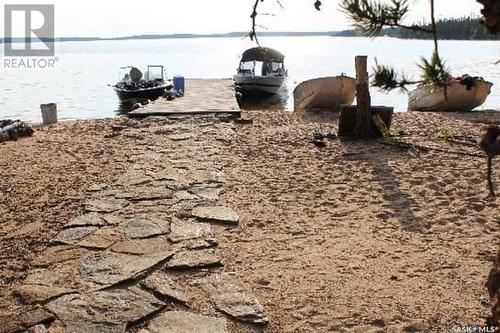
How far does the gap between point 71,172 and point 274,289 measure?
488cm

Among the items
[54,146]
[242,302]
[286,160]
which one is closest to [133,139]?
[54,146]

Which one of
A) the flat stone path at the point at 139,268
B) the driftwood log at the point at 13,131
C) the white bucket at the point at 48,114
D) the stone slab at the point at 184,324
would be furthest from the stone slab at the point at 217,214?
the white bucket at the point at 48,114

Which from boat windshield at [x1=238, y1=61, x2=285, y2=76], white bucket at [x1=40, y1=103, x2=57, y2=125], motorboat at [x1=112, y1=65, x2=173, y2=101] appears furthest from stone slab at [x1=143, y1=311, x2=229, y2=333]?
boat windshield at [x1=238, y1=61, x2=285, y2=76]

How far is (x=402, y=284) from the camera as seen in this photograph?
377cm

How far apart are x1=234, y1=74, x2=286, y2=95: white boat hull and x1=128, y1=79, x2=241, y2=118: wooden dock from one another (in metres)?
3.23

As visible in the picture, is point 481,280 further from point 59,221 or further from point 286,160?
→ point 286,160

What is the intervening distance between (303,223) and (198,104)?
9663mm

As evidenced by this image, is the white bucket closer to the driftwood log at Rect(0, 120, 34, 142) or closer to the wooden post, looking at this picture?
the driftwood log at Rect(0, 120, 34, 142)

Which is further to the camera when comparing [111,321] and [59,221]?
[59,221]

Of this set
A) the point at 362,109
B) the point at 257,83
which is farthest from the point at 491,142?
the point at 257,83

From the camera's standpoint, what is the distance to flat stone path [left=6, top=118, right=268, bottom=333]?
10.4ft

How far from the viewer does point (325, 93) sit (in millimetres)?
17375

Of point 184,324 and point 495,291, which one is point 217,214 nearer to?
point 184,324

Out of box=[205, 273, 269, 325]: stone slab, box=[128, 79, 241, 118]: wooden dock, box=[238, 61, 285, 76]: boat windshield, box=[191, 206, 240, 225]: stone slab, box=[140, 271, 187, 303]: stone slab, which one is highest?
box=[238, 61, 285, 76]: boat windshield
